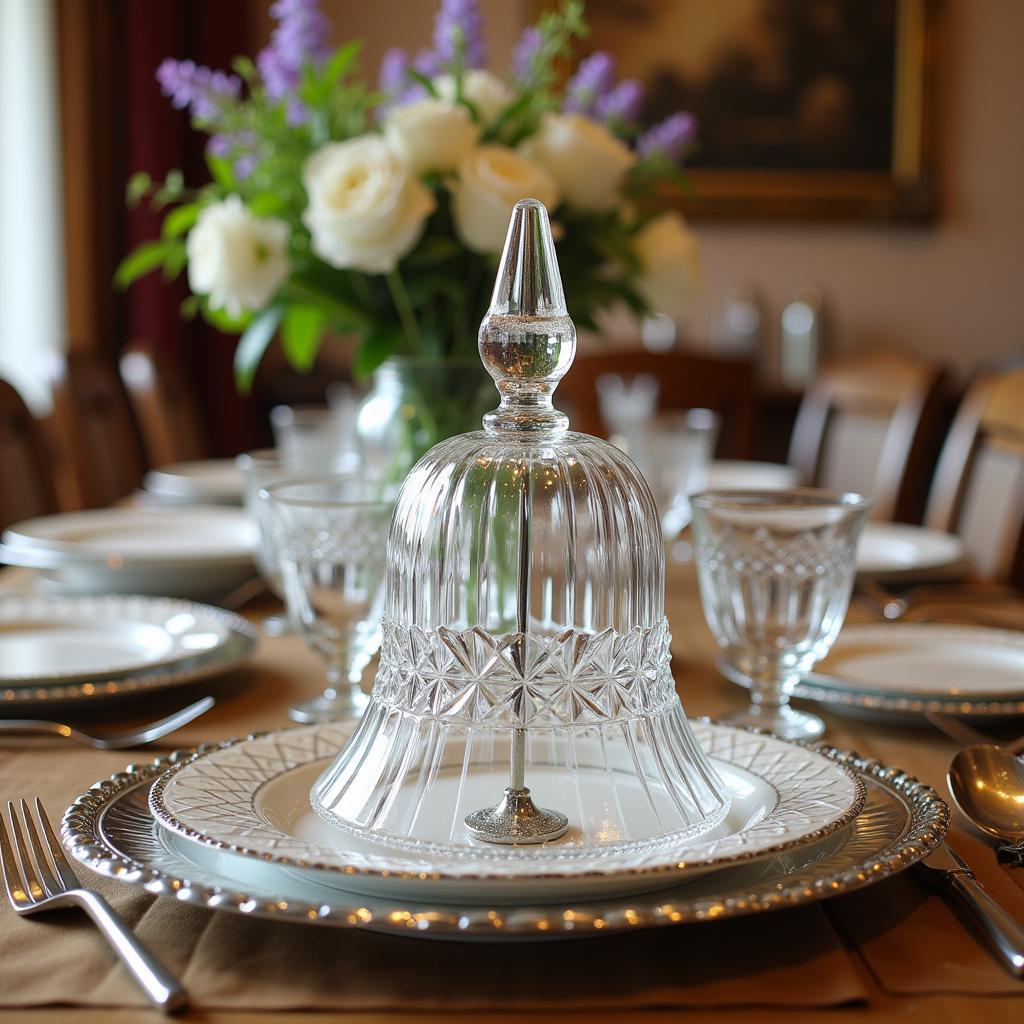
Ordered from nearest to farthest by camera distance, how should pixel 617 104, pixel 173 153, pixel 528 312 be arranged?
pixel 528 312 < pixel 617 104 < pixel 173 153

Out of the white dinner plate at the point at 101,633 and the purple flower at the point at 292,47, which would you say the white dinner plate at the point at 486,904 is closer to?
the white dinner plate at the point at 101,633

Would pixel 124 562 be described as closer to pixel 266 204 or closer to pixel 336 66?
→ pixel 266 204

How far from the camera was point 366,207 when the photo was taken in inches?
42.0

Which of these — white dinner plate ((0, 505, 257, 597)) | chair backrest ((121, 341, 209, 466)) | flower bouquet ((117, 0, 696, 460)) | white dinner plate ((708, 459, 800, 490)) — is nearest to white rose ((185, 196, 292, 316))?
flower bouquet ((117, 0, 696, 460))

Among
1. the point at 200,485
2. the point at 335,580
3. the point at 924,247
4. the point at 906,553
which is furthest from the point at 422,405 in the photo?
the point at 924,247

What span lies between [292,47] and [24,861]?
883mm

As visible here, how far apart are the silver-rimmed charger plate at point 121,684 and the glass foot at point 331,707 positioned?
0.22 feet

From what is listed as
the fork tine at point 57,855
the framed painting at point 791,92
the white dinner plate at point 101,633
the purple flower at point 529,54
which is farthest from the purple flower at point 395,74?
the framed painting at point 791,92

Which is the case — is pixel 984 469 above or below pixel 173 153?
below

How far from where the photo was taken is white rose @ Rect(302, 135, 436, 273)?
1.07m

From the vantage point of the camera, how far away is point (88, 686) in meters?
0.83

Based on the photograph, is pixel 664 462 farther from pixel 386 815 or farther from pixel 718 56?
pixel 718 56

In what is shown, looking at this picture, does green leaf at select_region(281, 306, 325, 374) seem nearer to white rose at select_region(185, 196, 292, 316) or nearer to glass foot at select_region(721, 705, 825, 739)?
white rose at select_region(185, 196, 292, 316)

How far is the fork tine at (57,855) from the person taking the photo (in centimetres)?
53
